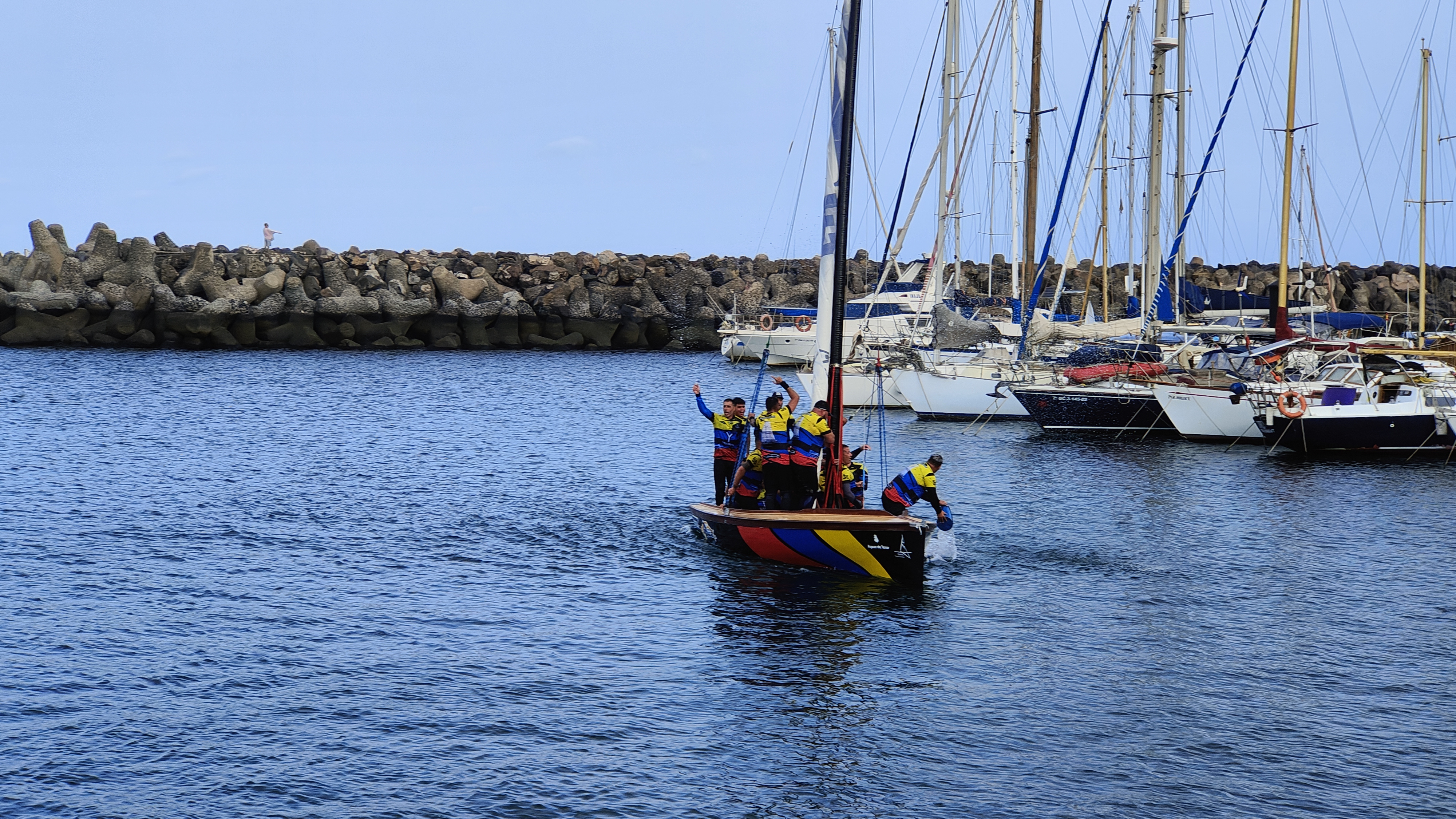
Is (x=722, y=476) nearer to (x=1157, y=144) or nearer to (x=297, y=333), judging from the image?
(x=1157, y=144)

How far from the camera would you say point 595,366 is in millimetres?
70000

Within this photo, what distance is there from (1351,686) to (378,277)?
230 ft

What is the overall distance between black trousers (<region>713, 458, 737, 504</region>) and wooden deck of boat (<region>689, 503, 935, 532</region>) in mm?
2039

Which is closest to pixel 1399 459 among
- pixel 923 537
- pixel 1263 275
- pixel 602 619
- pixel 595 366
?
pixel 923 537

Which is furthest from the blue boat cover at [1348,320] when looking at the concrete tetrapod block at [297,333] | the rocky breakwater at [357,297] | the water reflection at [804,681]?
the concrete tetrapod block at [297,333]

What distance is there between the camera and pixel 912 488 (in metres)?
18.4

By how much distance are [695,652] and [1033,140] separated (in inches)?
1266

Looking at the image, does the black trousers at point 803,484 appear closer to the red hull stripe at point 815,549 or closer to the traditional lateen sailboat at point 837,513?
the traditional lateen sailboat at point 837,513

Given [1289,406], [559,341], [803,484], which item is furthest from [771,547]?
[559,341]

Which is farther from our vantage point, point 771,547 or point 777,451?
point 771,547

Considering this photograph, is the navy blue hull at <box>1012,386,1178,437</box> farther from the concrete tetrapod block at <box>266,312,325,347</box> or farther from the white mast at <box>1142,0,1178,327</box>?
the concrete tetrapod block at <box>266,312,325,347</box>

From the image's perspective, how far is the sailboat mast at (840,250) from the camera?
18906 millimetres

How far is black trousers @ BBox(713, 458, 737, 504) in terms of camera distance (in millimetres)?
21719

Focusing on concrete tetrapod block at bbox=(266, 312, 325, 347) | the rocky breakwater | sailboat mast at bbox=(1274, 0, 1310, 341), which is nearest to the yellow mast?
sailboat mast at bbox=(1274, 0, 1310, 341)
